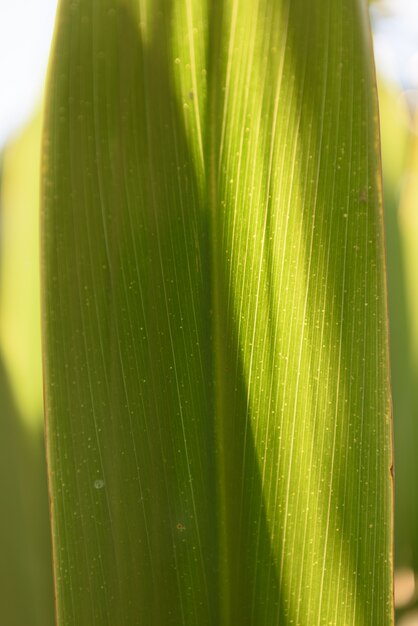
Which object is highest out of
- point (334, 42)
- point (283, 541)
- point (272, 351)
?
point (334, 42)

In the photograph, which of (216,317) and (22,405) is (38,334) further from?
(216,317)

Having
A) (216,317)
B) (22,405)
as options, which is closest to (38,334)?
(22,405)

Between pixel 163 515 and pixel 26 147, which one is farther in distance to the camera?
pixel 26 147

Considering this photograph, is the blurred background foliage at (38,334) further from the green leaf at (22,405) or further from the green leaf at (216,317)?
the green leaf at (216,317)

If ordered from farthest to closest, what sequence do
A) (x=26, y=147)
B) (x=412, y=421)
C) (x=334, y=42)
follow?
(x=412, y=421) → (x=26, y=147) → (x=334, y=42)

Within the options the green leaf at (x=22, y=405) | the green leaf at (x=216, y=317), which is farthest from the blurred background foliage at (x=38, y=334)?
the green leaf at (x=216, y=317)

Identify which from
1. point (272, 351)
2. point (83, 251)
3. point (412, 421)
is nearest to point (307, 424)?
point (272, 351)

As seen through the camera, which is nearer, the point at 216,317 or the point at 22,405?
the point at 216,317

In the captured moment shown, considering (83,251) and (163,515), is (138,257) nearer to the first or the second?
(83,251)
